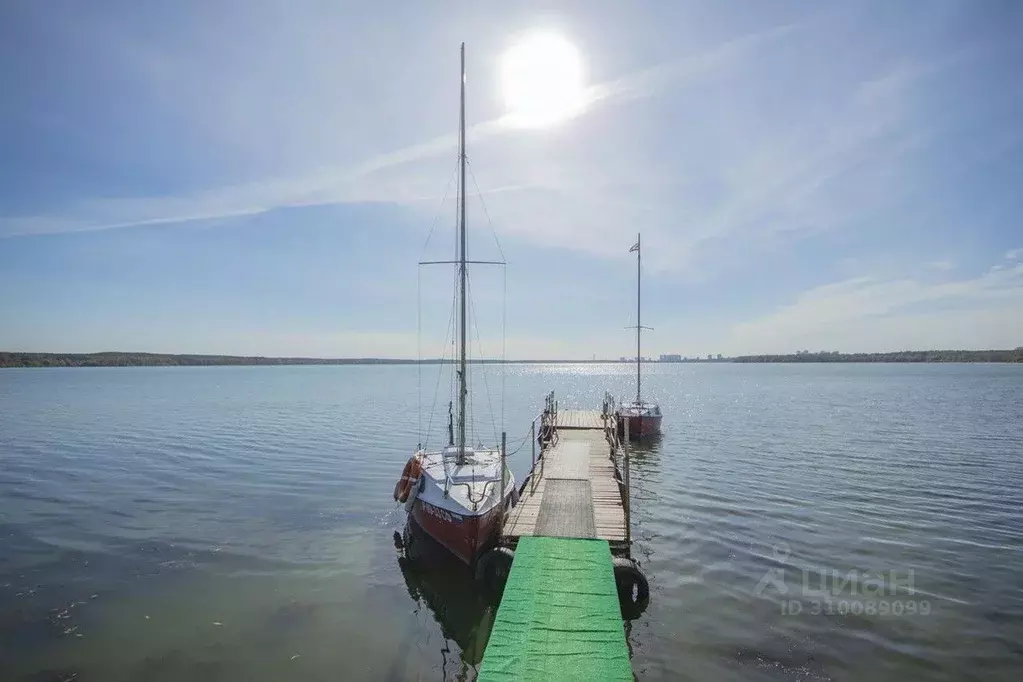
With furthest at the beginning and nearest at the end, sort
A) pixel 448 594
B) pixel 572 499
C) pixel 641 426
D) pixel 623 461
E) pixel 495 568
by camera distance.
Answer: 1. pixel 641 426
2. pixel 623 461
3. pixel 572 499
4. pixel 448 594
5. pixel 495 568

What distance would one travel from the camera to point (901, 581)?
13977 mm

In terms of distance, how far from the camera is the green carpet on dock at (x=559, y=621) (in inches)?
325

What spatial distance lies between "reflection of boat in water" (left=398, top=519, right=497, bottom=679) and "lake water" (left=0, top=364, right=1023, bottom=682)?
0.29 ft

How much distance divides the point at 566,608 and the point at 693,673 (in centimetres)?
290

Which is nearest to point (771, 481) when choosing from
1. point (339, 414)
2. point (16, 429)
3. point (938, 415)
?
point (938, 415)

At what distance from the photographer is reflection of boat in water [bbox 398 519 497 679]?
1191 cm

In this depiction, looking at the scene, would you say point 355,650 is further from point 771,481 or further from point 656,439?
Result: point 656,439

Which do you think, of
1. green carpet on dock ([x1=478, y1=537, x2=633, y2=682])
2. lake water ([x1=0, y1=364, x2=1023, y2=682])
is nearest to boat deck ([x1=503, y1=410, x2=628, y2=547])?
green carpet on dock ([x1=478, y1=537, x2=633, y2=682])

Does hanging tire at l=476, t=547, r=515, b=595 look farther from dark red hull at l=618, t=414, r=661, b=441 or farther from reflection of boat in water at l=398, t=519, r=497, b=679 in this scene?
dark red hull at l=618, t=414, r=661, b=441

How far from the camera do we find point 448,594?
A: 14.3 metres

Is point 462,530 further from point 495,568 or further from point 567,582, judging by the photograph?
point 567,582

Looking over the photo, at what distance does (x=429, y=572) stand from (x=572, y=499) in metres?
4.94

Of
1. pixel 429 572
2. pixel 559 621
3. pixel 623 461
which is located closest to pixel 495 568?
pixel 429 572

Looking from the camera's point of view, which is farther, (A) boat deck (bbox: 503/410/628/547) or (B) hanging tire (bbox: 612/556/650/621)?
(A) boat deck (bbox: 503/410/628/547)
